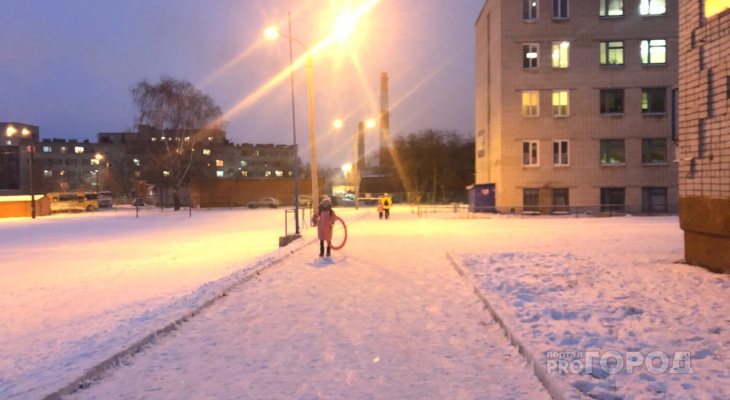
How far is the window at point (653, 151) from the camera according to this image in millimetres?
36781

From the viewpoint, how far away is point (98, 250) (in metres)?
18.3

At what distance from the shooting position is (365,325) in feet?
22.9

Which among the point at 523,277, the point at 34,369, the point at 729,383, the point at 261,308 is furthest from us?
the point at 523,277

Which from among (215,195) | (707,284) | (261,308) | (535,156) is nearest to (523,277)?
(707,284)

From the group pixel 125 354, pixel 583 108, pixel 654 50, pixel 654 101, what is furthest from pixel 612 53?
pixel 125 354

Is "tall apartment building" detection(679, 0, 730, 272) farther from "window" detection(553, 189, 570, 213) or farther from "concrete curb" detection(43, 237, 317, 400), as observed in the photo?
"window" detection(553, 189, 570, 213)

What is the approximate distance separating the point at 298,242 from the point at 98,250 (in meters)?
7.12

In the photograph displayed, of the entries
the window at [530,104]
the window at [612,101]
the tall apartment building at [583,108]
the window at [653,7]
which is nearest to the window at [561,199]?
the tall apartment building at [583,108]

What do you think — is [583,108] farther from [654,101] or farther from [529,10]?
[529,10]

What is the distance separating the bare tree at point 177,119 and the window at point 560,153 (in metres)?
33.0

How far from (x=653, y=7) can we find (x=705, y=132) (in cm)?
3054

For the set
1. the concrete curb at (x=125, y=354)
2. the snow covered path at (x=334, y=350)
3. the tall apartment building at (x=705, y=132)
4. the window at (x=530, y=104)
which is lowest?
the snow covered path at (x=334, y=350)

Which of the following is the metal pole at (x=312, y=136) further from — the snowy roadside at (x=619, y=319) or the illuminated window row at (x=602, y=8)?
the illuminated window row at (x=602, y=8)

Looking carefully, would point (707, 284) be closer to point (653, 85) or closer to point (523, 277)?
point (523, 277)
